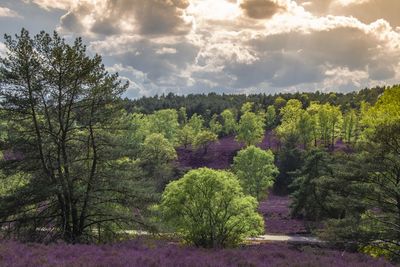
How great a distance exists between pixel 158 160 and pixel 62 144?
44.2 metres

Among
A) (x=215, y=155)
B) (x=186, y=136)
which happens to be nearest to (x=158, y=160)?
(x=215, y=155)

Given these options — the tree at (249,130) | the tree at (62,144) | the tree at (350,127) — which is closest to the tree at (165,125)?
the tree at (249,130)

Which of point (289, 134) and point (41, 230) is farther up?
point (289, 134)

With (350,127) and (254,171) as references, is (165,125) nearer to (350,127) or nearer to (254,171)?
(350,127)

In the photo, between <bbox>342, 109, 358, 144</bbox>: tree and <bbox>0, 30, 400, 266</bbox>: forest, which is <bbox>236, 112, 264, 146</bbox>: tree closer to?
<bbox>342, 109, 358, 144</bbox>: tree

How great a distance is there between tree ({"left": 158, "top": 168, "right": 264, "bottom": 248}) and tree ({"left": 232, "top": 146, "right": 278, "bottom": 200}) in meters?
25.7

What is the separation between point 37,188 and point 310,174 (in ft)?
96.7

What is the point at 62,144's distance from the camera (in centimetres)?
1894

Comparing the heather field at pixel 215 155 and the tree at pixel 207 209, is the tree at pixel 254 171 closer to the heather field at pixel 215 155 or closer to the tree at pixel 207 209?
the tree at pixel 207 209

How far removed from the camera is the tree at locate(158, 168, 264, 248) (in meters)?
26.2

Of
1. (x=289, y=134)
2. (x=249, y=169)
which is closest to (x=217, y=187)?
(x=249, y=169)

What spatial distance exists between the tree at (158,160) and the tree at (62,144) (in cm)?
3720

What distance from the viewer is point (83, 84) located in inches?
766

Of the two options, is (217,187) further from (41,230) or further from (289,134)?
(289,134)
